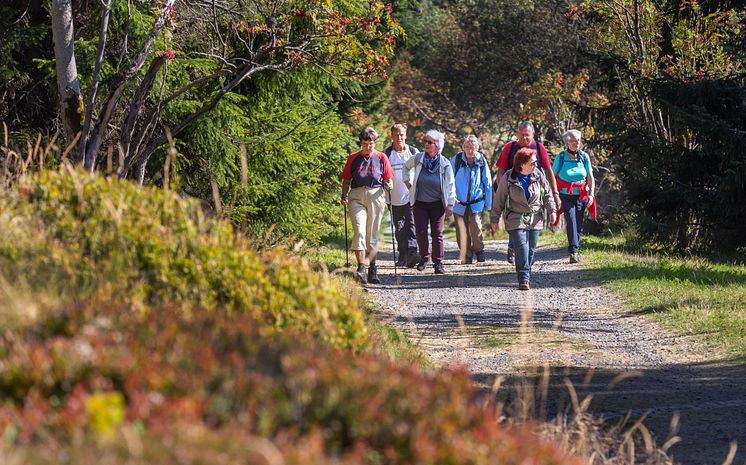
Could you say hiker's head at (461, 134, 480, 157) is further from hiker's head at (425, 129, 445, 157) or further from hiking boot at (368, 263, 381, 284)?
hiking boot at (368, 263, 381, 284)

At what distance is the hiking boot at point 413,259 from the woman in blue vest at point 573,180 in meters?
2.24

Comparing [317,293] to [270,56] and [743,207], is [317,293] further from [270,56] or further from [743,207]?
[743,207]

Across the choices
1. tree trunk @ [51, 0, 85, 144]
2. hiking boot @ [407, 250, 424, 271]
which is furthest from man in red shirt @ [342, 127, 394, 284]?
tree trunk @ [51, 0, 85, 144]

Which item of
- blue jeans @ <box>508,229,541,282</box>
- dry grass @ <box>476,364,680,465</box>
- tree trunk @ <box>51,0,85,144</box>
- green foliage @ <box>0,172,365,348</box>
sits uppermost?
tree trunk @ <box>51,0,85,144</box>

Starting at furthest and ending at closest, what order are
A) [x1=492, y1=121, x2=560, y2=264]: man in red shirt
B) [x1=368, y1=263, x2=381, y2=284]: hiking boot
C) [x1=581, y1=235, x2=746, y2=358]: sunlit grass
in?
[x1=368, y1=263, x2=381, y2=284]: hiking boot
[x1=492, y1=121, x2=560, y2=264]: man in red shirt
[x1=581, y1=235, x2=746, y2=358]: sunlit grass

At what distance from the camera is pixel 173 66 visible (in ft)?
42.6

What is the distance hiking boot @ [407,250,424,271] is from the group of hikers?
0.05 feet

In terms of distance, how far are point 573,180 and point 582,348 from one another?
24.2 ft

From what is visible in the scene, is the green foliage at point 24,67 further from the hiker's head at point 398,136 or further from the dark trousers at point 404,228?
the dark trousers at point 404,228

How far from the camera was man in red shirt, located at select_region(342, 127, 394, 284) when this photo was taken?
→ 14.0 metres

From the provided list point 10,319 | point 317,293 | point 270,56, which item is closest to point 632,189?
point 270,56

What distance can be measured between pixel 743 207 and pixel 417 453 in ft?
47.0

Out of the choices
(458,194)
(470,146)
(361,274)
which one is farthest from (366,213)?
(470,146)

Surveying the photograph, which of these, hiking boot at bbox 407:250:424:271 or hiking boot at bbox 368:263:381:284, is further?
hiking boot at bbox 407:250:424:271
